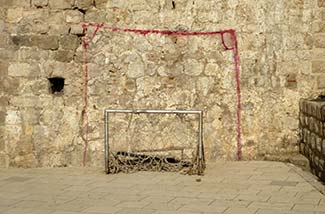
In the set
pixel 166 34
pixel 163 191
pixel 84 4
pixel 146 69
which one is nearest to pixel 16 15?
pixel 84 4

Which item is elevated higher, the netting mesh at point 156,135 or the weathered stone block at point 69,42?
the weathered stone block at point 69,42

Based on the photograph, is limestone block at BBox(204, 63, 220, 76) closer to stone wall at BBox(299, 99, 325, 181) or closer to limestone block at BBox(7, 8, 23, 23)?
stone wall at BBox(299, 99, 325, 181)

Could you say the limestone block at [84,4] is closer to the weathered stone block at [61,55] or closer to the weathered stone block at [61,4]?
the weathered stone block at [61,4]

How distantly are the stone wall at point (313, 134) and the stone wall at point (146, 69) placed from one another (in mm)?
329

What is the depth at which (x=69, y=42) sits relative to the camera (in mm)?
6809

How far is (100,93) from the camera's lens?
6871 millimetres

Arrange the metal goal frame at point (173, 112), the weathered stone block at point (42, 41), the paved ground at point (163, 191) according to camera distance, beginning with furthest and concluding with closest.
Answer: the weathered stone block at point (42, 41), the metal goal frame at point (173, 112), the paved ground at point (163, 191)

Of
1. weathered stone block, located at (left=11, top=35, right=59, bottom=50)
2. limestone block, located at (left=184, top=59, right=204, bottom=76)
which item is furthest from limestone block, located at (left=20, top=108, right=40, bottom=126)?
limestone block, located at (left=184, top=59, right=204, bottom=76)

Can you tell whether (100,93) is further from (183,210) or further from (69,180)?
(183,210)

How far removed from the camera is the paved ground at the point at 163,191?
475 cm

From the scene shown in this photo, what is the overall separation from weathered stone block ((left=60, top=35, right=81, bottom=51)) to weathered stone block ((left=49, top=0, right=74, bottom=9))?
0.39 metres

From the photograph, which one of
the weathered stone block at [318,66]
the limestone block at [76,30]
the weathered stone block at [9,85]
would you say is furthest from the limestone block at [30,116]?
the weathered stone block at [318,66]

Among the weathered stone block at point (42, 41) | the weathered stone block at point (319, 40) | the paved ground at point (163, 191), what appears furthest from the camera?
the weathered stone block at point (319, 40)

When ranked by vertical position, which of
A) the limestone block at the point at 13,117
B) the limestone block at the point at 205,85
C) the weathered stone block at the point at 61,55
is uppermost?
the weathered stone block at the point at 61,55
